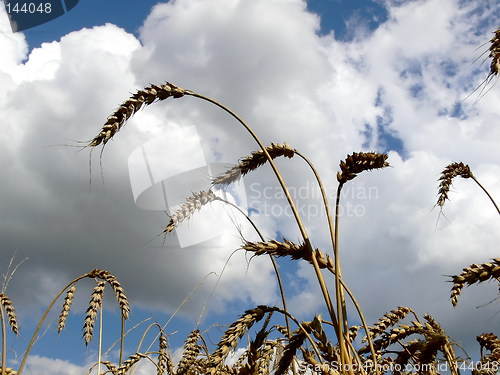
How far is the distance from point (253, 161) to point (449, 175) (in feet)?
9.22

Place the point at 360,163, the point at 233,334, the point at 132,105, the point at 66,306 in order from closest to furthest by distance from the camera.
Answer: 1. the point at 233,334
2. the point at 360,163
3. the point at 132,105
4. the point at 66,306

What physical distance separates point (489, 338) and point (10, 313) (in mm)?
4412

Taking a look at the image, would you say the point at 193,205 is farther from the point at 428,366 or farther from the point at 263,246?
the point at 428,366

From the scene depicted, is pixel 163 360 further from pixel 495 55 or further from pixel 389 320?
pixel 495 55

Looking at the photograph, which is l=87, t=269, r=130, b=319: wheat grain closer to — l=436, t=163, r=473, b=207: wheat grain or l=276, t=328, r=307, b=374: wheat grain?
l=276, t=328, r=307, b=374: wheat grain

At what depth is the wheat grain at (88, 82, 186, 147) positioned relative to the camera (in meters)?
2.78

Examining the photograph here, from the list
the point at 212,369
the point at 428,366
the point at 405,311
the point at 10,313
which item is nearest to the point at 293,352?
the point at 212,369

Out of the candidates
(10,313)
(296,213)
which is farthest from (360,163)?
(10,313)

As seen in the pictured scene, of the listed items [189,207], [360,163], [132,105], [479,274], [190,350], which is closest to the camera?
[479,274]

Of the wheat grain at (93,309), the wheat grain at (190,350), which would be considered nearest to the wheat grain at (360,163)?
the wheat grain at (190,350)

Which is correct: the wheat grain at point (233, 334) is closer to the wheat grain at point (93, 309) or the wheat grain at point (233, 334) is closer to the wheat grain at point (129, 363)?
the wheat grain at point (129, 363)

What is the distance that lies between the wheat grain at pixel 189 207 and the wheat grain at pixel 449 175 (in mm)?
2569

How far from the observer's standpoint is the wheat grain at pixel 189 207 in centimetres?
419

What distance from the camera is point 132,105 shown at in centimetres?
300
